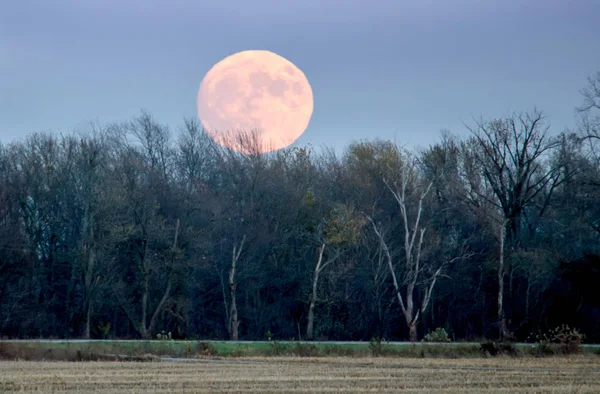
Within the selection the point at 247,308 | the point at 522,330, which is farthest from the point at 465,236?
the point at 247,308

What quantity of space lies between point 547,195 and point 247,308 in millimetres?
23163

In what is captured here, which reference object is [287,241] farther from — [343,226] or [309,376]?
[309,376]

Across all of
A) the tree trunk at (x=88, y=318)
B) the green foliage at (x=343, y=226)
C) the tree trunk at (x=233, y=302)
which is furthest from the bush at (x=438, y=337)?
the tree trunk at (x=88, y=318)

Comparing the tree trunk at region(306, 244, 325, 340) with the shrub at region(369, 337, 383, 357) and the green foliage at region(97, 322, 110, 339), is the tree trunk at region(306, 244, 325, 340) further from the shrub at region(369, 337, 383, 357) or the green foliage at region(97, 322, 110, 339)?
the shrub at region(369, 337, 383, 357)

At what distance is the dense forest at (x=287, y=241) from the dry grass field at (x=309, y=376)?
921 inches

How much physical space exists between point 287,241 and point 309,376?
118 ft

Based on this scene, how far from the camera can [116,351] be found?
123 feet

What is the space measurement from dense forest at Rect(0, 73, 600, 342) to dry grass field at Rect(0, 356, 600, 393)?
23.4m

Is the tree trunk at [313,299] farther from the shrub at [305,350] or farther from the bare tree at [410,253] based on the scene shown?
the shrub at [305,350]

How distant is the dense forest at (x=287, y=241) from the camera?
58.0 metres

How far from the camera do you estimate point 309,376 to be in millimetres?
26359

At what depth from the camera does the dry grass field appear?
22.7 meters

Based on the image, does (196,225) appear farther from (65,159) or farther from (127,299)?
(65,159)

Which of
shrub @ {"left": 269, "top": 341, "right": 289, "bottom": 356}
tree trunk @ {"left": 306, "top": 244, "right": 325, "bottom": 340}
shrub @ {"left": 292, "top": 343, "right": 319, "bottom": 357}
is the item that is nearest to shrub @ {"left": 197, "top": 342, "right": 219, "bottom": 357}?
shrub @ {"left": 269, "top": 341, "right": 289, "bottom": 356}
